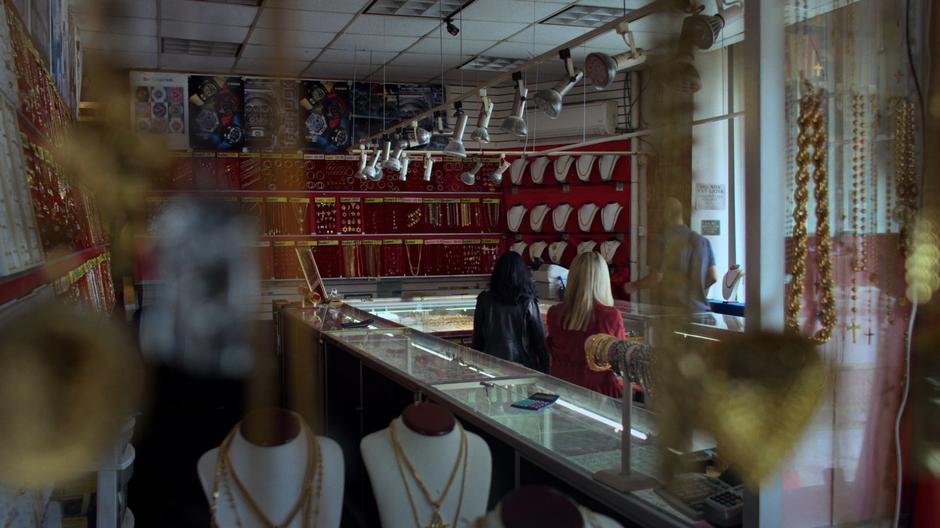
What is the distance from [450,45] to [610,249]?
8.12 ft

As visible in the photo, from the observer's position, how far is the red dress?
312 centimetres

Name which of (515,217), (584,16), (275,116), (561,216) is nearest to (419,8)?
(584,16)

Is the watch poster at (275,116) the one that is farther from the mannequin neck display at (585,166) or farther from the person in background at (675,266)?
the mannequin neck display at (585,166)

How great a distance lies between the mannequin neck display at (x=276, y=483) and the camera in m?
1.25

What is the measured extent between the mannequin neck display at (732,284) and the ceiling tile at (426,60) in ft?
11.0

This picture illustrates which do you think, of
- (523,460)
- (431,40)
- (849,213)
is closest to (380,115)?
(431,40)

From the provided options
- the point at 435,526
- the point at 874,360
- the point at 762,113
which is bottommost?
the point at 435,526

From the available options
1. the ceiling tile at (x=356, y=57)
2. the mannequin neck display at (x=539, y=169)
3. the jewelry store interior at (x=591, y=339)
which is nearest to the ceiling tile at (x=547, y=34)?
the ceiling tile at (x=356, y=57)

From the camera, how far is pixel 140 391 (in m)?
0.57

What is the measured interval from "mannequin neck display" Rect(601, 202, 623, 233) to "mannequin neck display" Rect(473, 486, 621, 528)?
22.8 ft

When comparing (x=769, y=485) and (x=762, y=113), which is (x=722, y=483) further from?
(x=762, y=113)

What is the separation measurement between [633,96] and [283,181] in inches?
285

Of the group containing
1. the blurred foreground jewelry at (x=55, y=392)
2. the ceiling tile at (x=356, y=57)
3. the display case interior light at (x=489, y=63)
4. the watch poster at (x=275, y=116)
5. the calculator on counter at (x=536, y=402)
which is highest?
the ceiling tile at (x=356, y=57)

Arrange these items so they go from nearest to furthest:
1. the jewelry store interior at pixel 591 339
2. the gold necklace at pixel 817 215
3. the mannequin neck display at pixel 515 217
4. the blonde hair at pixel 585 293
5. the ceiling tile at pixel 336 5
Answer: the jewelry store interior at pixel 591 339
the gold necklace at pixel 817 215
the blonde hair at pixel 585 293
the ceiling tile at pixel 336 5
the mannequin neck display at pixel 515 217
